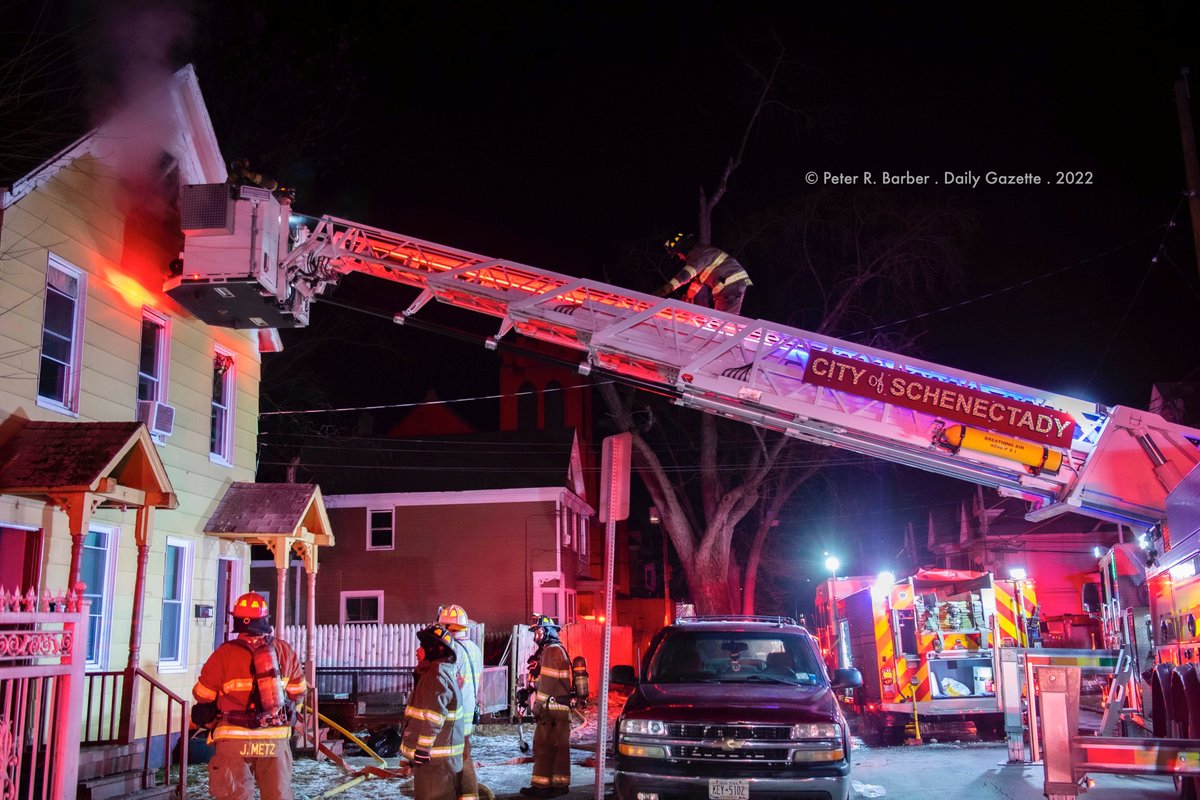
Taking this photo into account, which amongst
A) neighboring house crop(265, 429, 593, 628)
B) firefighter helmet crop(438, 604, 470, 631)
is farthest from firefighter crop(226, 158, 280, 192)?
neighboring house crop(265, 429, 593, 628)

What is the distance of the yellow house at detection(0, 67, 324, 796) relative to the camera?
959 cm

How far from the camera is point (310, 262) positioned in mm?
11195

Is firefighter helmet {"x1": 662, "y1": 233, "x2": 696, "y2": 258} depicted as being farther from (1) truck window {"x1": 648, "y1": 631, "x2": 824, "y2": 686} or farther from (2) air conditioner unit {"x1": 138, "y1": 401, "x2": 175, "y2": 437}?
(2) air conditioner unit {"x1": 138, "y1": 401, "x2": 175, "y2": 437}

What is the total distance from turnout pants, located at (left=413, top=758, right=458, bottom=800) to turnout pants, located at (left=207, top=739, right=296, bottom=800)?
3.16ft

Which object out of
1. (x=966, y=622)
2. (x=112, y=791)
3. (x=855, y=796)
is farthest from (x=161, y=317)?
(x=966, y=622)

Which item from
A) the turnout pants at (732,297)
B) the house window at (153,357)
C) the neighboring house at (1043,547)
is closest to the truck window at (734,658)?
the turnout pants at (732,297)

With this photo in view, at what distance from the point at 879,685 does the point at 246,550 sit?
8.93 m

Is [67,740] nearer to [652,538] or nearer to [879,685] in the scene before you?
[879,685]

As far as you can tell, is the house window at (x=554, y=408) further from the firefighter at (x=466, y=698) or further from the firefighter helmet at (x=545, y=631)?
A: the firefighter at (x=466, y=698)

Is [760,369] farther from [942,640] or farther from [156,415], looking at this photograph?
[156,415]

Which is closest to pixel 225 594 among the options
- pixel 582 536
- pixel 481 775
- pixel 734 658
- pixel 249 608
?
pixel 481 775

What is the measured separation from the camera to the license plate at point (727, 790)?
6801 mm

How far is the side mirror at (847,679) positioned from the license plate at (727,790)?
156cm

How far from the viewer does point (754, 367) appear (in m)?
9.44
